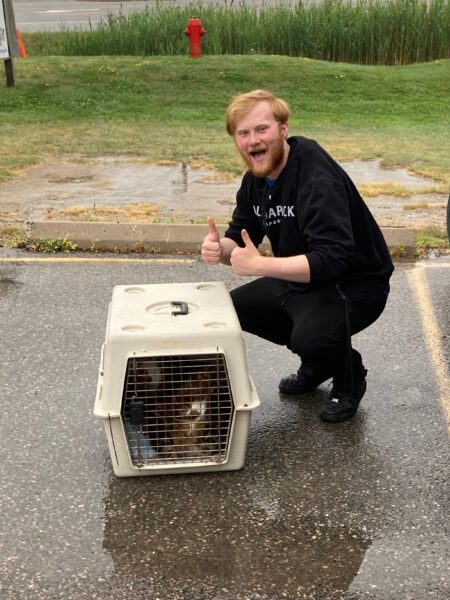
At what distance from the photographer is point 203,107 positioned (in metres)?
12.9

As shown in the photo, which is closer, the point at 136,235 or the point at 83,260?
the point at 83,260

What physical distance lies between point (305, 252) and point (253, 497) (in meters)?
1.05

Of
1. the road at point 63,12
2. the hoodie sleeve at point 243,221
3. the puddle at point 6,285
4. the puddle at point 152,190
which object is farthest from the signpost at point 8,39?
the hoodie sleeve at point 243,221

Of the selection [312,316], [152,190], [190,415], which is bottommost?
[152,190]

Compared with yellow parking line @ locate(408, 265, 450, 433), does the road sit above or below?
below

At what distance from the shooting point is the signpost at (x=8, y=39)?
13102 mm

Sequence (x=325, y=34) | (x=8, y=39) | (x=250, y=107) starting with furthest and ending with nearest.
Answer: (x=325, y=34) < (x=8, y=39) < (x=250, y=107)

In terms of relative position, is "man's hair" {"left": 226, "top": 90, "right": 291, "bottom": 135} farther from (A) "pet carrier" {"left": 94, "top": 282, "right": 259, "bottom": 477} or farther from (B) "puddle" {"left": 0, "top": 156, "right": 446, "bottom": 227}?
(B) "puddle" {"left": 0, "top": 156, "right": 446, "bottom": 227}

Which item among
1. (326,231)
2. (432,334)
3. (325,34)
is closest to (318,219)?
(326,231)

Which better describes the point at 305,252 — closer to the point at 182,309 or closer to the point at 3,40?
the point at 182,309

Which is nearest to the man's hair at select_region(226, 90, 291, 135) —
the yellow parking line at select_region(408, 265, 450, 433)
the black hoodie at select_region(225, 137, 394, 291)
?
the black hoodie at select_region(225, 137, 394, 291)

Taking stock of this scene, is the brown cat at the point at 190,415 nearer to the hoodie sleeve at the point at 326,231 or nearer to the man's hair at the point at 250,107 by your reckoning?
the hoodie sleeve at the point at 326,231

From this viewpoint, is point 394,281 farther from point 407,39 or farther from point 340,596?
point 407,39

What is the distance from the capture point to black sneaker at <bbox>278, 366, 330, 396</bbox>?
443cm
